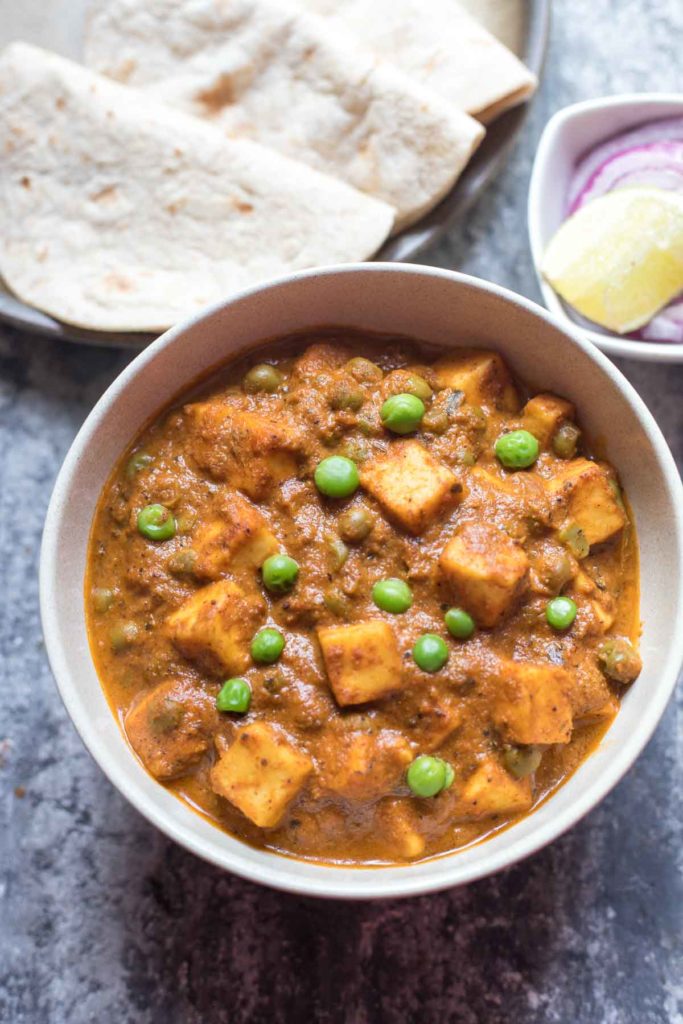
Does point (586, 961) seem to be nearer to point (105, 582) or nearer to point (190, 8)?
point (105, 582)

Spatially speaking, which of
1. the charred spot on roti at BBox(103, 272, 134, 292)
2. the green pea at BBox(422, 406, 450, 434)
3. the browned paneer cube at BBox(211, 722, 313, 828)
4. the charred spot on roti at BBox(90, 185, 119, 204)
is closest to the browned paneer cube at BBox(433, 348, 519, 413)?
the green pea at BBox(422, 406, 450, 434)

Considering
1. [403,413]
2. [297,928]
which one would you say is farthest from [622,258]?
[297,928]

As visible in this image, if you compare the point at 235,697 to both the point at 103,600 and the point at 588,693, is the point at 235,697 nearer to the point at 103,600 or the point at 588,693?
the point at 103,600

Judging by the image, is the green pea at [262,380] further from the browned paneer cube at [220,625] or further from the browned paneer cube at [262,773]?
the browned paneer cube at [262,773]

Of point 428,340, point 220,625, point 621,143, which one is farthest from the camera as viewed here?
point 621,143

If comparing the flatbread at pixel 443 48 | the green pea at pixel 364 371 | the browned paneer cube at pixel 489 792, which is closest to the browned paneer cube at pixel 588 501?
the green pea at pixel 364 371

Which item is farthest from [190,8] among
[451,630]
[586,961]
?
[586,961]

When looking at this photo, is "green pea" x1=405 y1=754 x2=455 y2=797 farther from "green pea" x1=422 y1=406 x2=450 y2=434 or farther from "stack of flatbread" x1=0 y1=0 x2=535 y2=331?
"stack of flatbread" x1=0 y1=0 x2=535 y2=331
